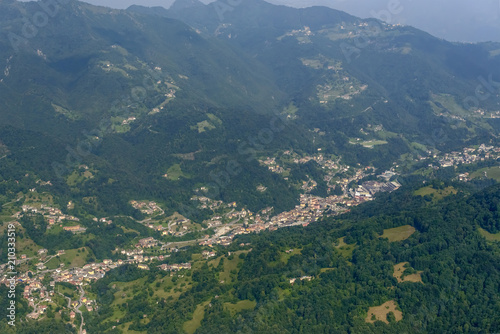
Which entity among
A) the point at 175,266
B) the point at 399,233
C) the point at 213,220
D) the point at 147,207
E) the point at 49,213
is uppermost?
the point at 399,233

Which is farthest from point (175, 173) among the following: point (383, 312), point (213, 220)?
point (383, 312)

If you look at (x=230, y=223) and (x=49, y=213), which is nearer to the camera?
(x=49, y=213)

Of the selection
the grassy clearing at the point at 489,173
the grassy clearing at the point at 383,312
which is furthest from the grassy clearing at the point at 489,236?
the grassy clearing at the point at 489,173

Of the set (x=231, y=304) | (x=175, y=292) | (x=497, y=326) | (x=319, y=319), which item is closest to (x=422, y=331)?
(x=497, y=326)

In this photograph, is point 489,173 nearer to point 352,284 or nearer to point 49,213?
point 352,284

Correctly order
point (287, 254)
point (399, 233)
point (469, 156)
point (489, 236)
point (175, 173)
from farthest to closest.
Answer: point (469, 156) < point (175, 173) < point (399, 233) < point (287, 254) < point (489, 236)

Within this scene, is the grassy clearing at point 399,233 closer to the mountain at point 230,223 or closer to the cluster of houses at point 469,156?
the mountain at point 230,223

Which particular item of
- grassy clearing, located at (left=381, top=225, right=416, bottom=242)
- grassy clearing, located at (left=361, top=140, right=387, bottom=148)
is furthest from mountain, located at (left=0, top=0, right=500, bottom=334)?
grassy clearing, located at (left=361, top=140, right=387, bottom=148)
